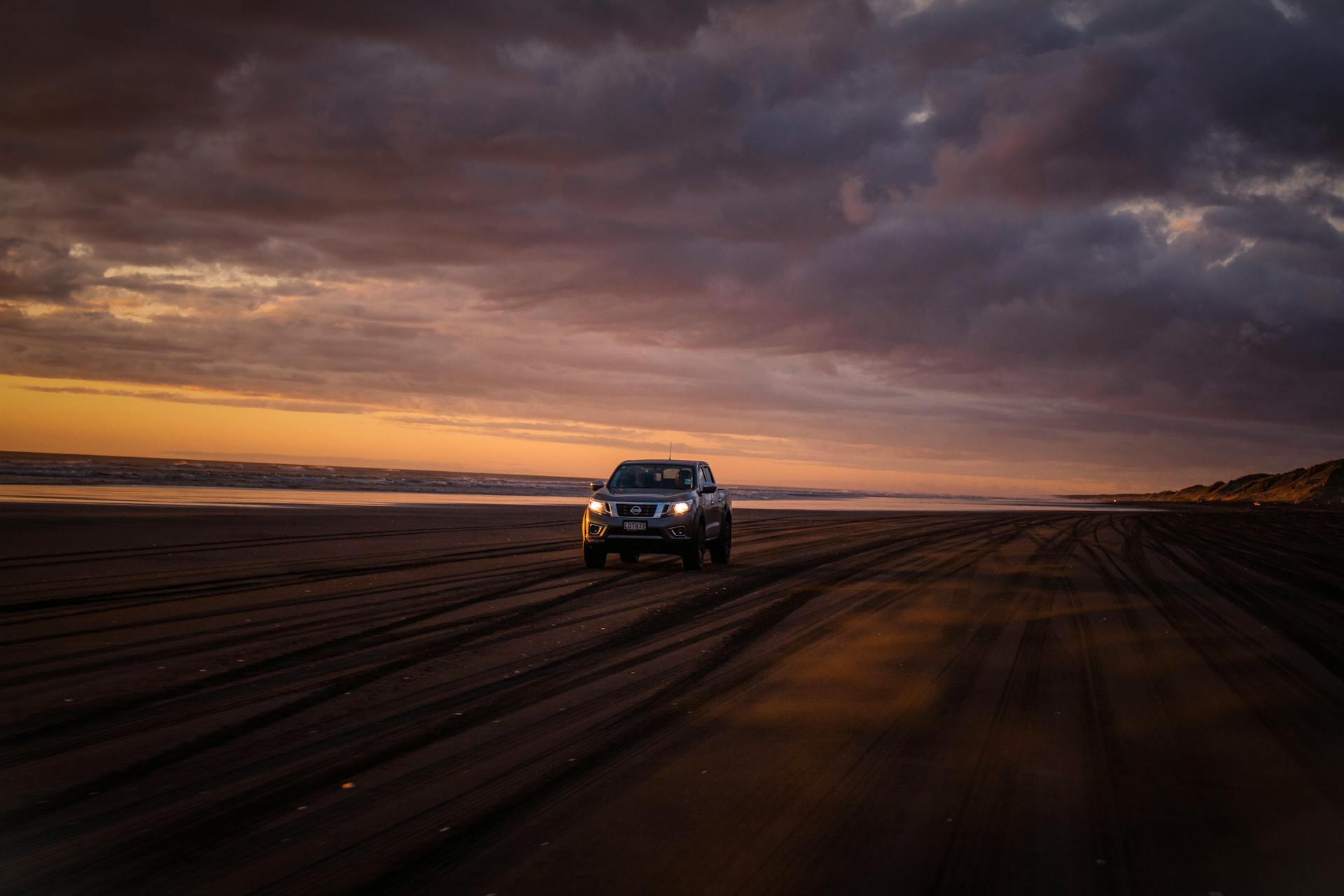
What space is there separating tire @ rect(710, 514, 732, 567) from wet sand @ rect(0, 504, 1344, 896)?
4.02 metres

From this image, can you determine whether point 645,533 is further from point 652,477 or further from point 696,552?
point 652,477

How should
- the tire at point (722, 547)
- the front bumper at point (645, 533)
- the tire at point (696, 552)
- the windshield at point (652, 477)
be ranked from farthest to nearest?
the tire at point (722, 547), the windshield at point (652, 477), the tire at point (696, 552), the front bumper at point (645, 533)

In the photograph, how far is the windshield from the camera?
1669 cm

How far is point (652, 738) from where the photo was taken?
5.46 metres

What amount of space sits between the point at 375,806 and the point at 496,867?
92 centimetres

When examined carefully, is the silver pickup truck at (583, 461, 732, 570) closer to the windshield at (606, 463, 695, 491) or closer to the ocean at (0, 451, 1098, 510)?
the windshield at (606, 463, 695, 491)

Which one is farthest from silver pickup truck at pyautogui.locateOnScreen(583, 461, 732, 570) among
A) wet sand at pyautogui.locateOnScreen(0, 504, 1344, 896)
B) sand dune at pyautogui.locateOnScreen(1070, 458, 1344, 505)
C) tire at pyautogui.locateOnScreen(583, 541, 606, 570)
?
sand dune at pyautogui.locateOnScreen(1070, 458, 1344, 505)

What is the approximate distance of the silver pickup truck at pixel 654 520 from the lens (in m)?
15.3

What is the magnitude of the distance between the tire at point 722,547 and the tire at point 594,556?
6.86ft

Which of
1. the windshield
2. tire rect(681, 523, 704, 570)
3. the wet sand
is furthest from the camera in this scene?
the windshield

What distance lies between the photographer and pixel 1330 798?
4660 mm

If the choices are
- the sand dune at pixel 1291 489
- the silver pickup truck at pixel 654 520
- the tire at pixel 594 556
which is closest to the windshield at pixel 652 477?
the silver pickup truck at pixel 654 520

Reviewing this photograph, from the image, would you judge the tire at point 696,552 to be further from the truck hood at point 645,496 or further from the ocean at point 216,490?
the ocean at point 216,490

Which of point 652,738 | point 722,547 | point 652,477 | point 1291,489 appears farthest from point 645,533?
point 1291,489
